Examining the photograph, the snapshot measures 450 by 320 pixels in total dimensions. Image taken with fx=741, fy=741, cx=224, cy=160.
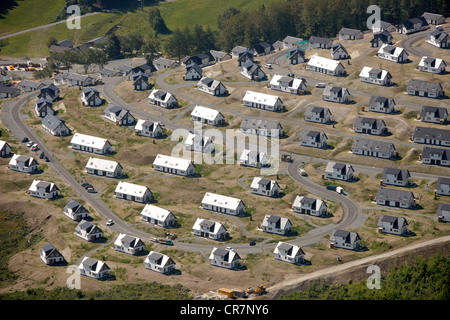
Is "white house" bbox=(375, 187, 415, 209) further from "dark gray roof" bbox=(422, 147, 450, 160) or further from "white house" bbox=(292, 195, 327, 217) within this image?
"dark gray roof" bbox=(422, 147, 450, 160)

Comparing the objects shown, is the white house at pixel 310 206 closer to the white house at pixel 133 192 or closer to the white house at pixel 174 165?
the white house at pixel 174 165

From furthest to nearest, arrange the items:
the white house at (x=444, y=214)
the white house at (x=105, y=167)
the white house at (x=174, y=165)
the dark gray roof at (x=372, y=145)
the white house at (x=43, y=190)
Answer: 1. the white house at (x=105, y=167)
2. the white house at (x=174, y=165)
3. the dark gray roof at (x=372, y=145)
4. the white house at (x=43, y=190)
5. the white house at (x=444, y=214)

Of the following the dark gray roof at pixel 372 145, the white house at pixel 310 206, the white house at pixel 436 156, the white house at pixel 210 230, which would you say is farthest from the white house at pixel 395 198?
the white house at pixel 210 230

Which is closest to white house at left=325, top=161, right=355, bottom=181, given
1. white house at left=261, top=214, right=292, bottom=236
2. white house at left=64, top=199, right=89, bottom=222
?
white house at left=261, top=214, right=292, bottom=236

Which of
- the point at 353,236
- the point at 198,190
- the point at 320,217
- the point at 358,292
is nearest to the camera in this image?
the point at 358,292

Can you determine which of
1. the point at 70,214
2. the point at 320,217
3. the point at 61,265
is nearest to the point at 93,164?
the point at 70,214
